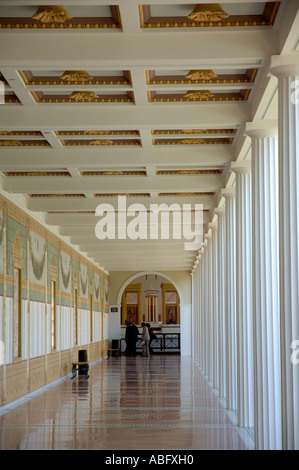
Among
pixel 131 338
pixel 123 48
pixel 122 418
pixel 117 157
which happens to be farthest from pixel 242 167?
pixel 131 338

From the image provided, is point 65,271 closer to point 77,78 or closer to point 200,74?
point 77,78

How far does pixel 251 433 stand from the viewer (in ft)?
31.2

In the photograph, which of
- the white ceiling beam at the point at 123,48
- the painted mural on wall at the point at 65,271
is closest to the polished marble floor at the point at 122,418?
the painted mural on wall at the point at 65,271

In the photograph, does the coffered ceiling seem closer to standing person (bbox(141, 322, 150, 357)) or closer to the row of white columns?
the row of white columns

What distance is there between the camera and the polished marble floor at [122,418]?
8875 mm

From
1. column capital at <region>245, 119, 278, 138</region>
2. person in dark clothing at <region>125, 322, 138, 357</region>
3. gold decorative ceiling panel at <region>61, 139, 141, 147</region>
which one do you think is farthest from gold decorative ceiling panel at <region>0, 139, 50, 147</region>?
person in dark clothing at <region>125, 322, 138, 357</region>

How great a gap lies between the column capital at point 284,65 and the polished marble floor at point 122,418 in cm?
453

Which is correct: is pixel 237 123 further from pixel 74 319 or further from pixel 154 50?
pixel 74 319

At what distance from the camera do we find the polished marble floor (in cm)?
888

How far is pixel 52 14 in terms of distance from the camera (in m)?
6.69

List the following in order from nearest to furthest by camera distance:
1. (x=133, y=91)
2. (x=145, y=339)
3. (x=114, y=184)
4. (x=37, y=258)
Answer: (x=133, y=91), (x=114, y=184), (x=37, y=258), (x=145, y=339)

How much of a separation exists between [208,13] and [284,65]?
907 millimetres

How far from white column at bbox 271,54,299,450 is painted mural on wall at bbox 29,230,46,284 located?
996 centimetres
